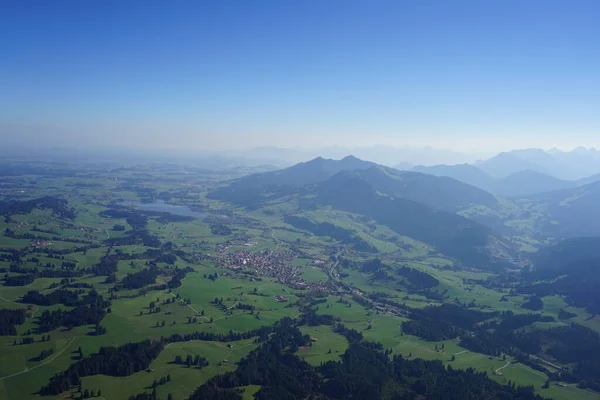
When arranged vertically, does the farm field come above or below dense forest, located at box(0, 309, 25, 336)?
below

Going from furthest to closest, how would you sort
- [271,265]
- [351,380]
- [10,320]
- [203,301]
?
1. [271,265]
2. [203,301]
3. [10,320]
4. [351,380]

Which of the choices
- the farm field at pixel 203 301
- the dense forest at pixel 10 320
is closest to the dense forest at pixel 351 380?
the farm field at pixel 203 301

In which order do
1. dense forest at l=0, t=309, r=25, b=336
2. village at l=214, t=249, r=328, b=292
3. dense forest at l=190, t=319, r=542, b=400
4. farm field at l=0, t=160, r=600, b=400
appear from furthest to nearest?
village at l=214, t=249, r=328, b=292
dense forest at l=0, t=309, r=25, b=336
farm field at l=0, t=160, r=600, b=400
dense forest at l=190, t=319, r=542, b=400

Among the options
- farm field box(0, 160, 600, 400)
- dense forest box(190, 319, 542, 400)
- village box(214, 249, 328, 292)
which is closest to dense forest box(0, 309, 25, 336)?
farm field box(0, 160, 600, 400)

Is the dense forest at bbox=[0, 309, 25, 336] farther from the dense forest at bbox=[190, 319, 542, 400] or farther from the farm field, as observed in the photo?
the dense forest at bbox=[190, 319, 542, 400]

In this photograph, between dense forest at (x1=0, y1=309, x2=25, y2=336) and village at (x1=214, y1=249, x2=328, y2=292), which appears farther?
village at (x1=214, y1=249, x2=328, y2=292)

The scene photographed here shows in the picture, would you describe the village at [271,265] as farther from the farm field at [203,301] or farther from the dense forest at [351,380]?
the dense forest at [351,380]

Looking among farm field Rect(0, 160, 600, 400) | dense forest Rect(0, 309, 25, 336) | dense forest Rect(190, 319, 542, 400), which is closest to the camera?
dense forest Rect(190, 319, 542, 400)

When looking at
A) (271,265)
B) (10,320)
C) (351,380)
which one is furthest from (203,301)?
(351,380)

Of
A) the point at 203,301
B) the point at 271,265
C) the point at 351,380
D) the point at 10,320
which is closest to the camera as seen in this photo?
the point at 351,380

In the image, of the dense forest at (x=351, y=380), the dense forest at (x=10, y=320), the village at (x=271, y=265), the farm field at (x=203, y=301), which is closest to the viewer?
the dense forest at (x=351, y=380)

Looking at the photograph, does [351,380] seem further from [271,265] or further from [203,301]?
[271,265]
